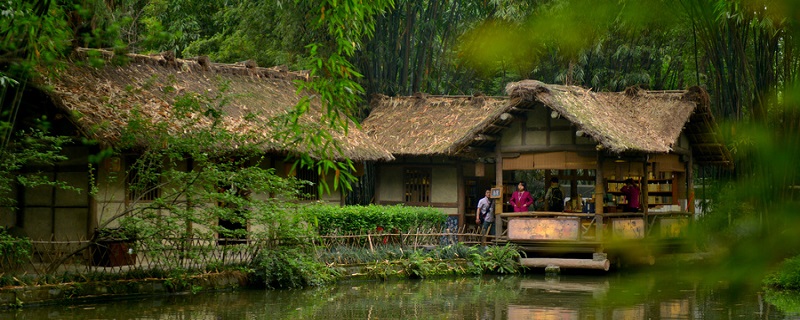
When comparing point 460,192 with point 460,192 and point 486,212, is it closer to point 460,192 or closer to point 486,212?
point 460,192

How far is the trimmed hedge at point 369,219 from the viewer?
20.9 meters

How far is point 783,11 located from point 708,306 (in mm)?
14566

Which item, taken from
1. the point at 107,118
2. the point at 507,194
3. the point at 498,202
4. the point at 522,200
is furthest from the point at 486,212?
the point at 107,118

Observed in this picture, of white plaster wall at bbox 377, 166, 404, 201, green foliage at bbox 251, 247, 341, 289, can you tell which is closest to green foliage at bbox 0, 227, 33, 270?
green foliage at bbox 251, 247, 341, 289

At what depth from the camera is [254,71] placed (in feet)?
80.7

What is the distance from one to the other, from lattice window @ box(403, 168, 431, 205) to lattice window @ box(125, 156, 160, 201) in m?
8.94

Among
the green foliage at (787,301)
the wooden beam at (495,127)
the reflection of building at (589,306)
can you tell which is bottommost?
the reflection of building at (589,306)

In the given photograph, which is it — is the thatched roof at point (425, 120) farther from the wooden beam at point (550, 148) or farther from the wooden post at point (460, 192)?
the wooden beam at point (550, 148)

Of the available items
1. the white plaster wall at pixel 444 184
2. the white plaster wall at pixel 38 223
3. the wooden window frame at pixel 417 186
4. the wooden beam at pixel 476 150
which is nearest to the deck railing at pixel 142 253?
the white plaster wall at pixel 38 223

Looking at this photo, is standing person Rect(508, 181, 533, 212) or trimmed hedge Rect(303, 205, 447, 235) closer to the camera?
trimmed hedge Rect(303, 205, 447, 235)

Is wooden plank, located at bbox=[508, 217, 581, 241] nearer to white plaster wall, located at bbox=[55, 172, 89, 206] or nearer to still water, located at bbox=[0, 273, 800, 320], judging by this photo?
still water, located at bbox=[0, 273, 800, 320]

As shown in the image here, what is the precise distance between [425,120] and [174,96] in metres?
8.82

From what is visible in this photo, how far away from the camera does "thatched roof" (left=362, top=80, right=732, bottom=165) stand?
2209 cm

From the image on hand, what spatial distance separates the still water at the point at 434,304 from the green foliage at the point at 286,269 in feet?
1.28
